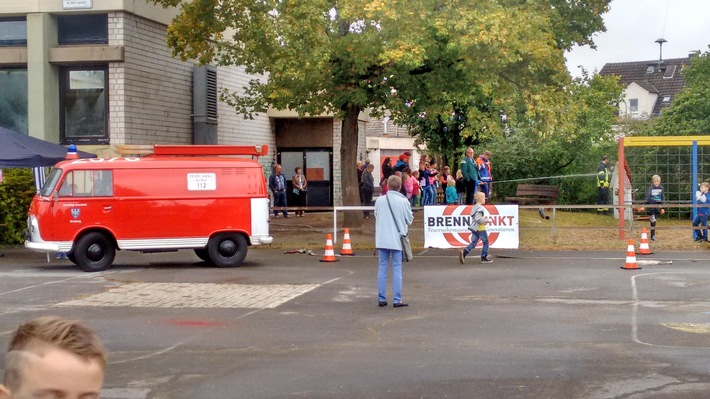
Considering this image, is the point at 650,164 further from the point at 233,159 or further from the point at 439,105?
the point at 233,159

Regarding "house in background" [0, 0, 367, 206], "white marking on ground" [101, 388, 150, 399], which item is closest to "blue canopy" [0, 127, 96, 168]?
"house in background" [0, 0, 367, 206]

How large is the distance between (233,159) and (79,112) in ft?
31.7

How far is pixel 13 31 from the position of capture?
2712cm

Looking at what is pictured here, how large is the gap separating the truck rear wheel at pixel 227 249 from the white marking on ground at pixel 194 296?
293 cm

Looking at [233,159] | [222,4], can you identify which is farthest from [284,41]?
[233,159]

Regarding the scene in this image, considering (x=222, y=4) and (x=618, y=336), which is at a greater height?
(x=222, y=4)

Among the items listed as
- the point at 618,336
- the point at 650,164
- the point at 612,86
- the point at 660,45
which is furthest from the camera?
the point at 660,45

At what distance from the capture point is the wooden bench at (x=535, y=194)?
3456 centimetres

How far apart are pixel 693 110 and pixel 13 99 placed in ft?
86.1

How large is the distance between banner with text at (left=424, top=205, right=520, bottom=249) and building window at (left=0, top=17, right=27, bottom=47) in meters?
12.7

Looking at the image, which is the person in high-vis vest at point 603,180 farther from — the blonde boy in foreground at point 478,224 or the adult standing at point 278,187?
the blonde boy in foreground at point 478,224

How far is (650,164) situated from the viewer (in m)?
31.4

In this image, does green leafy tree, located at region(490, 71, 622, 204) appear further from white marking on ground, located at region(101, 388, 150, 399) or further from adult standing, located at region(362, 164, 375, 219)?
white marking on ground, located at region(101, 388, 150, 399)

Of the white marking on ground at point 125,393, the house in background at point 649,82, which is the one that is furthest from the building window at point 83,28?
the house in background at point 649,82
